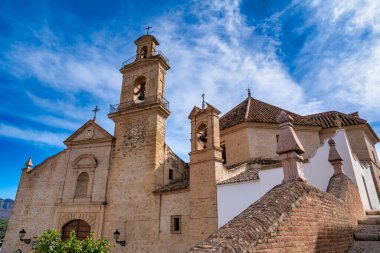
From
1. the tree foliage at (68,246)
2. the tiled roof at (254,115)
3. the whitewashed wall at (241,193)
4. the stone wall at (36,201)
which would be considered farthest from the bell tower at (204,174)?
the stone wall at (36,201)

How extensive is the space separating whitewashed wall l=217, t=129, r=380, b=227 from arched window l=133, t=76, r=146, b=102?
10.2 m

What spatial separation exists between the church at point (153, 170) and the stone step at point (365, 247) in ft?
19.0

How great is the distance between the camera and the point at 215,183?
13.1 meters

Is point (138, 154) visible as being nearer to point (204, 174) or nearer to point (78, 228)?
point (204, 174)

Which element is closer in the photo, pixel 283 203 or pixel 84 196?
pixel 283 203

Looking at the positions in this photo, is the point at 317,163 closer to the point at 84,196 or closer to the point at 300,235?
the point at 300,235

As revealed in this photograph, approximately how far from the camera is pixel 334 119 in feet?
63.1

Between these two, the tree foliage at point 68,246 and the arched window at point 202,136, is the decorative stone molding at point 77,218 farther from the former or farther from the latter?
the arched window at point 202,136

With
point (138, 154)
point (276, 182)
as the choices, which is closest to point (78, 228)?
point (138, 154)

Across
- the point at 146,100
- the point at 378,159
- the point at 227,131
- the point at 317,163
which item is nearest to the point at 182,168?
the point at 227,131

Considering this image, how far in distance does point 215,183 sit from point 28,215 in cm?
1360

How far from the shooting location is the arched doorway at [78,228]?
650 inches

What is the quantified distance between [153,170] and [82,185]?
560 centimetres

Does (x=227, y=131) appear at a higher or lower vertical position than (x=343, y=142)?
higher
